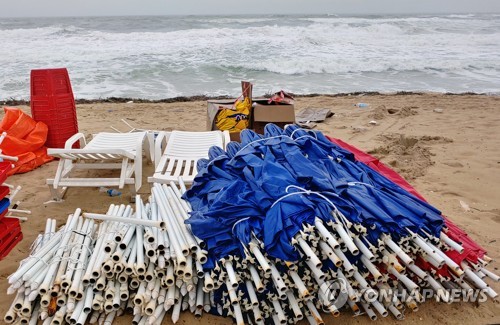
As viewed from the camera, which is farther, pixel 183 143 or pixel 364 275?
pixel 183 143

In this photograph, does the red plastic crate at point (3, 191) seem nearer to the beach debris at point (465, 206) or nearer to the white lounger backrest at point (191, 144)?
the white lounger backrest at point (191, 144)

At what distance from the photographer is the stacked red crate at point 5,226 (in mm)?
3305

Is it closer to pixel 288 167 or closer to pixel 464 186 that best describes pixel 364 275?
pixel 288 167

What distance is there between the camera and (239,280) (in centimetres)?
254

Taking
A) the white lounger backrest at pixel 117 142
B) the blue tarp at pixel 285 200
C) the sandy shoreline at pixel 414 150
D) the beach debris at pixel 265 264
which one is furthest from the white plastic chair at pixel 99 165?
the beach debris at pixel 265 264

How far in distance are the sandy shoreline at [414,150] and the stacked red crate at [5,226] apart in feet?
0.24

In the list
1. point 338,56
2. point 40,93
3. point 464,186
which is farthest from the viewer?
point 338,56

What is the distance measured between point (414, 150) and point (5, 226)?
5608 mm

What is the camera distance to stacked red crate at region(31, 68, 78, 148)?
555cm

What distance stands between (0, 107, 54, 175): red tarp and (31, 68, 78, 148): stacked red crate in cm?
13

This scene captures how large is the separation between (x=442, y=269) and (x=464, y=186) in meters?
2.50

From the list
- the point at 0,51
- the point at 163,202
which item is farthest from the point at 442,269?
the point at 0,51

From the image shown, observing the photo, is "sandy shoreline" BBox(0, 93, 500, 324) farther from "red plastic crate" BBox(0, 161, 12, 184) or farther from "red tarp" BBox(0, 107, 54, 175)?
"red plastic crate" BBox(0, 161, 12, 184)

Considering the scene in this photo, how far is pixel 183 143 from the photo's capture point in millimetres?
5129
